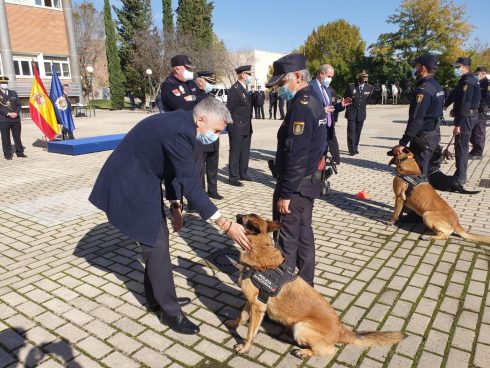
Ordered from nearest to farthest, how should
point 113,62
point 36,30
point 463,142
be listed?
point 463,142 → point 36,30 → point 113,62

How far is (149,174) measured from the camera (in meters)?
2.68

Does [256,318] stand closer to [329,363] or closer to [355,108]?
[329,363]

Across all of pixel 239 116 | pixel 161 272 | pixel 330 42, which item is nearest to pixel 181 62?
pixel 239 116

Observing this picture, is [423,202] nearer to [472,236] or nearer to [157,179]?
[472,236]

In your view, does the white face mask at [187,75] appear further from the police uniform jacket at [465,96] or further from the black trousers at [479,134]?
the black trousers at [479,134]

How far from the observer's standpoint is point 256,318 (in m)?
2.65

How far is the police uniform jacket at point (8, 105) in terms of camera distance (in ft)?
32.9

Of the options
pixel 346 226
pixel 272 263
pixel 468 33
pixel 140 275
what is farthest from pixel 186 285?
pixel 468 33

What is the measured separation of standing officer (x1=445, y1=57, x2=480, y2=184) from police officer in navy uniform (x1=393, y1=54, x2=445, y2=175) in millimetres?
2072

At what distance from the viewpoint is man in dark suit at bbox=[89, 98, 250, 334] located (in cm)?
253

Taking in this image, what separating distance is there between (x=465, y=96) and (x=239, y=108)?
4.25 m

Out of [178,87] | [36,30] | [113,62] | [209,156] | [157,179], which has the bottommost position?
[209,156]

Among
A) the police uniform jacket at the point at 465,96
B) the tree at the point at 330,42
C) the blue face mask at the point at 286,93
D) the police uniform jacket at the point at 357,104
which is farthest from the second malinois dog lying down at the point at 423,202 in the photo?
the tree at the point at 330,42

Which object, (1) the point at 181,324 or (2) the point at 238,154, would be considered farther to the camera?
(2) the point at 238,154
